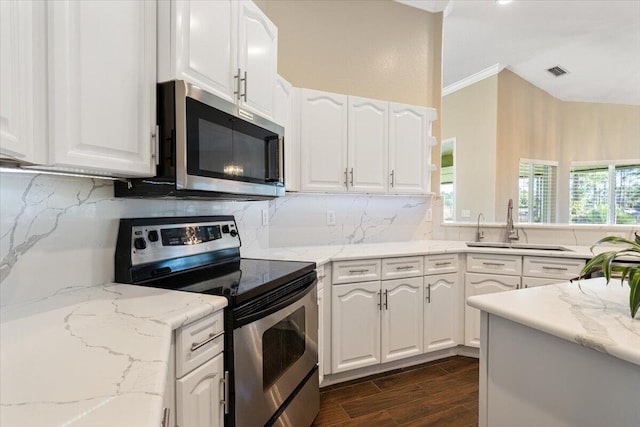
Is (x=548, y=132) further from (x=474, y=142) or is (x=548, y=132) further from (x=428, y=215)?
(x=428, y=215)

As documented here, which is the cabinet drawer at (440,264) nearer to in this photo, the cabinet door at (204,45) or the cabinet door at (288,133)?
the cabinet door at (288,133)

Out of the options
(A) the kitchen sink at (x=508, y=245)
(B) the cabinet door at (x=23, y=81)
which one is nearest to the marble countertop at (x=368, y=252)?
(A) the kitchen sink at (x=508, y=245)

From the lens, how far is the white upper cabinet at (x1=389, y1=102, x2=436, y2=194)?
2719mm

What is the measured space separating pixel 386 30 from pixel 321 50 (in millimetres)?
736

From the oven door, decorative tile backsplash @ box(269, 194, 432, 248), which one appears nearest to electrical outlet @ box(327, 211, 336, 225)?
decorative tile backsplash @ box(269, 194, 432, 248)

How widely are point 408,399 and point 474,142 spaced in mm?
4378

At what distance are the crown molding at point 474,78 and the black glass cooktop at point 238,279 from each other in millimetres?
4722

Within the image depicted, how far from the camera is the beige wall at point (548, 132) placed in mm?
5055

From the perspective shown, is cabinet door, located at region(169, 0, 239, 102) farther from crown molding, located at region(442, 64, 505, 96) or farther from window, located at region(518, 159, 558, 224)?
window, located at region(518, 159, 558, 224)

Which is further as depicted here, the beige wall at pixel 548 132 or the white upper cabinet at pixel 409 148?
the beige wall at pixel 548 132

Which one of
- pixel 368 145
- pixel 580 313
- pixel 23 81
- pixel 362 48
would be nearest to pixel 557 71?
pixel 362 48

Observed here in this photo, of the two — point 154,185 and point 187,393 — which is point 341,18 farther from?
point 187,393

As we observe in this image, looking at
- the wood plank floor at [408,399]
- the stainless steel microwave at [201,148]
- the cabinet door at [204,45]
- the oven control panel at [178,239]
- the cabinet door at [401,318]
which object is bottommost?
the wood plank floor at [408,399]

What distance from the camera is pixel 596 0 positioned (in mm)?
3100
